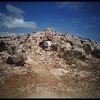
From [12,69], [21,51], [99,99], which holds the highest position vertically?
[21,51]

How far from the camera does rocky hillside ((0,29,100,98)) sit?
15.2 m

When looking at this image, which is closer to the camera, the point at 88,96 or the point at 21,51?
the point at 88,96

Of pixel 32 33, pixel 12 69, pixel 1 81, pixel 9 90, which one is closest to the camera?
pixel 9 90

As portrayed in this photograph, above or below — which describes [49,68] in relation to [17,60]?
below

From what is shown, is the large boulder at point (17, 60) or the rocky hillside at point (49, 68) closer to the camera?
the rocky hillside at point (49, 68)

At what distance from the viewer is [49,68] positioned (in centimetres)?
1988

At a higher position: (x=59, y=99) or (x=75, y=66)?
(x=75, y=66)

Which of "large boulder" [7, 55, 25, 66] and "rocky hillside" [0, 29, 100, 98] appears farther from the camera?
"large boulder" [7, 55, 25, 66]

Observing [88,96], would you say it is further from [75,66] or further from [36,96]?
[75,66]

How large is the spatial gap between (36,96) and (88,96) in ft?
17.2

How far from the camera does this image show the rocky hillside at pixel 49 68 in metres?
15.2

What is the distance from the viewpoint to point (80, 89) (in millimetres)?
15727

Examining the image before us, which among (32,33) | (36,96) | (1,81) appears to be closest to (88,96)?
(36,96)

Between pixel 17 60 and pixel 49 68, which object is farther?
pixel 17 60
